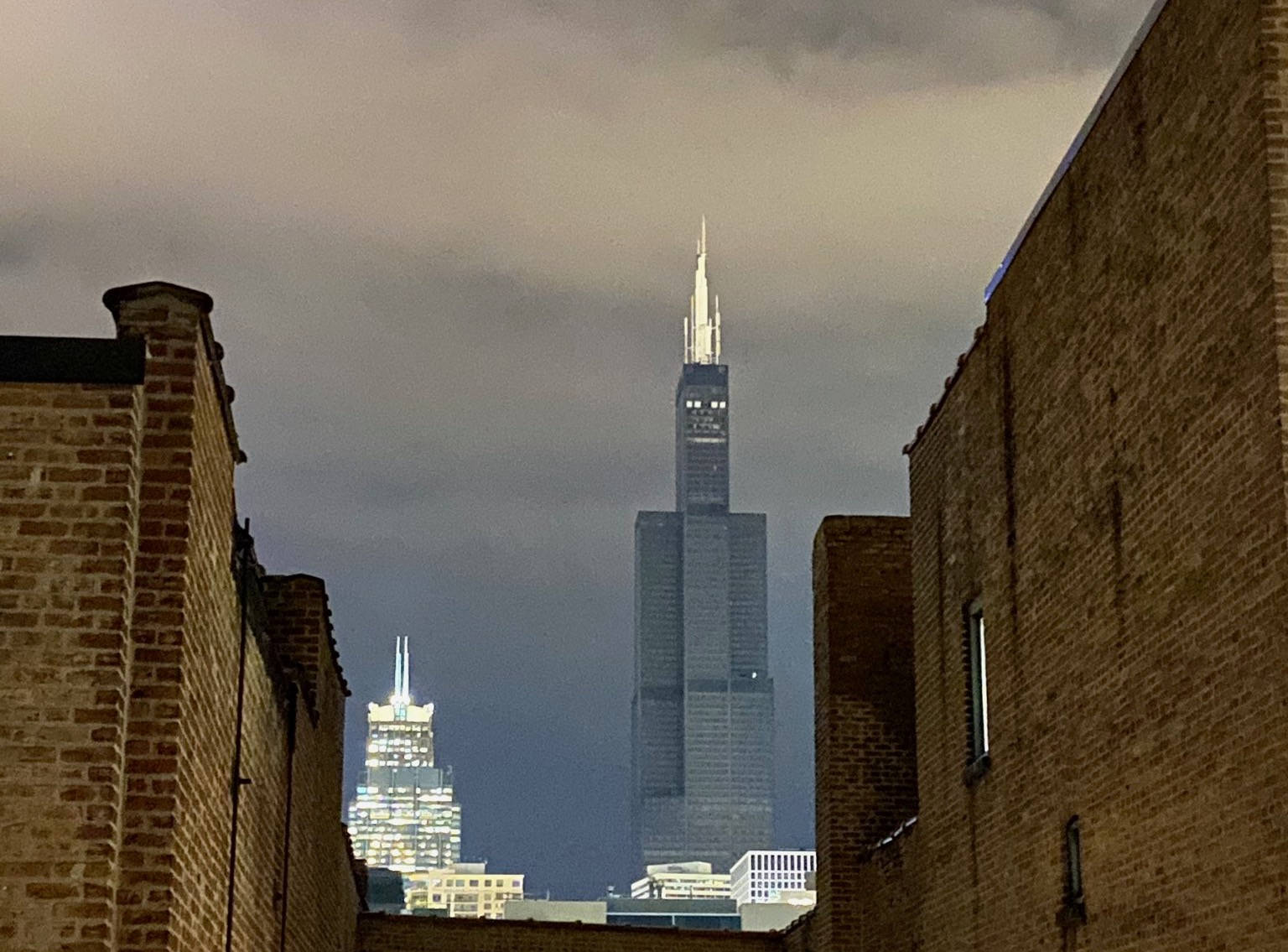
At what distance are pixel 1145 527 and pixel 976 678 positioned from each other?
563 cm

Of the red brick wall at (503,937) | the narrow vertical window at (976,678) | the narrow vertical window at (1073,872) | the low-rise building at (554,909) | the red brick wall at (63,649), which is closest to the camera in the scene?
the red brick wall at (63,649)

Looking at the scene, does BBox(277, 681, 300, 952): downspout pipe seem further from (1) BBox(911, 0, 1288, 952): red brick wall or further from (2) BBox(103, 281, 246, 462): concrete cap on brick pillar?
(2) BBox(103, 281, 246, 462): concrete cap on brick pillar

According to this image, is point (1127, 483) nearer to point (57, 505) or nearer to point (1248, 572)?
point (1248, 572)

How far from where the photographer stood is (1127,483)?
40.8 feet

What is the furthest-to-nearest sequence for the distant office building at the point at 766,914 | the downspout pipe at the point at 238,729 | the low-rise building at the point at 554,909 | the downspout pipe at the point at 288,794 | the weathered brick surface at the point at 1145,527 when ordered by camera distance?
the distant office building at the point at 766,914 < the low-rise building at the point at 554,909 < the downspout pipe at the point at 288,794 < the downspout pipe at the point at 238,729 < the weathered brick surface at the point at 1145,527

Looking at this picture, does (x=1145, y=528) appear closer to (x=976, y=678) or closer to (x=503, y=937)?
(x=976, y=678)

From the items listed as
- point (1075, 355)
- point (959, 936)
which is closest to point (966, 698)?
point (959, 936)

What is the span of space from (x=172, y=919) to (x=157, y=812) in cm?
46

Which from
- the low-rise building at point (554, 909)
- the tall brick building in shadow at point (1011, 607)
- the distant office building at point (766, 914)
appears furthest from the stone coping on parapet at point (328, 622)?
the distant office building at point (766, 914)

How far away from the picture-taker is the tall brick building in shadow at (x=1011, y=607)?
8.35 metres

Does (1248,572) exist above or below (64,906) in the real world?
above

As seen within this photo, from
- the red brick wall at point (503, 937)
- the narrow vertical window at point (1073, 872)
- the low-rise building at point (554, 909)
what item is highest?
the low-rise building at point (554, 909)

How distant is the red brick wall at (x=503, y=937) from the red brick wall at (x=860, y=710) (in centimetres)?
312

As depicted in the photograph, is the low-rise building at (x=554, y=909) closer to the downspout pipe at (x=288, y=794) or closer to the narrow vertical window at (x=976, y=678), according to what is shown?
the narrow vertical window at (x=976, y=678)
